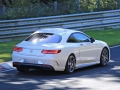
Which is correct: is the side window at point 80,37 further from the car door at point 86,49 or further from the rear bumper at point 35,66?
the rear bumper at point 35,66

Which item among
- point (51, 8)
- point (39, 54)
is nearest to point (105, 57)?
point (39, 54)

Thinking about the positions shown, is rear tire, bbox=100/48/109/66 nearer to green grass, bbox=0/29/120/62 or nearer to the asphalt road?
the asphalt road

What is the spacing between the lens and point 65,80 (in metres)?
12.4

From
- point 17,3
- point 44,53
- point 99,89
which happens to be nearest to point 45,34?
point 44,53

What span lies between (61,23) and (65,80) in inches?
573

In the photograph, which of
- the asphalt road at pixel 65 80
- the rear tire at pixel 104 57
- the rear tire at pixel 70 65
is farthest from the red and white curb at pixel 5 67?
the rear tire at pixel 104 57

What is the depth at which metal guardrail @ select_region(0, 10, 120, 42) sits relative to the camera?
23.6m

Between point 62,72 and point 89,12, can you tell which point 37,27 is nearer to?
point 89,12

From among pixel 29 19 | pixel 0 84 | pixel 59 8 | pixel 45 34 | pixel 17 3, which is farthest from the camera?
pixel 17 3

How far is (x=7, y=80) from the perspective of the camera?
12.5 m

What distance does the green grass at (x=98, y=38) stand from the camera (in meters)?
17.8

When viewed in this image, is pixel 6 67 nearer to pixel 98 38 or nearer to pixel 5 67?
pixel 5 67

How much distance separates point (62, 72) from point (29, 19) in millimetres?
11350

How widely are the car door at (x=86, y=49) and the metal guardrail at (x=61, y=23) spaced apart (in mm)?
9024
